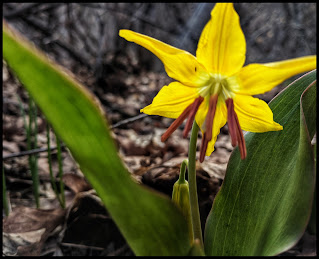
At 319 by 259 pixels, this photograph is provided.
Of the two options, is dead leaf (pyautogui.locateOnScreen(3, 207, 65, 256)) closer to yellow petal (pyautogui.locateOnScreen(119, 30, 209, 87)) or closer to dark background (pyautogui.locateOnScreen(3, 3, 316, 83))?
yellow petal (pyautogui.locateOnScreen(119, 30, 209, 87))

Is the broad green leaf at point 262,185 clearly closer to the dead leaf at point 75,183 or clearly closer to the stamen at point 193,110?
the stamen at point 193,110

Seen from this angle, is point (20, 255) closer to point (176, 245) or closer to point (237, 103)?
point (176, 245)

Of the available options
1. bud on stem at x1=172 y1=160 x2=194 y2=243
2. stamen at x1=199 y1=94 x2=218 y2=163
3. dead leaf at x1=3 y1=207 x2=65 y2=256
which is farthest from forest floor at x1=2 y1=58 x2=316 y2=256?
stamen at x1=199 y1=94 x2=218 y2=163

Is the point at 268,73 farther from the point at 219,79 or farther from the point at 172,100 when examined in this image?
the point at 172,100

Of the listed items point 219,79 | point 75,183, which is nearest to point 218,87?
point 219,79

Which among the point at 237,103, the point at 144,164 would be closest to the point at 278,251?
the point at 237,103

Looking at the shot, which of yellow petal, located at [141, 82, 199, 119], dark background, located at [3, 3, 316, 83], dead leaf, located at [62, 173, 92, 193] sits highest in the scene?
dark background, located at [3, 3, 316, 83]
